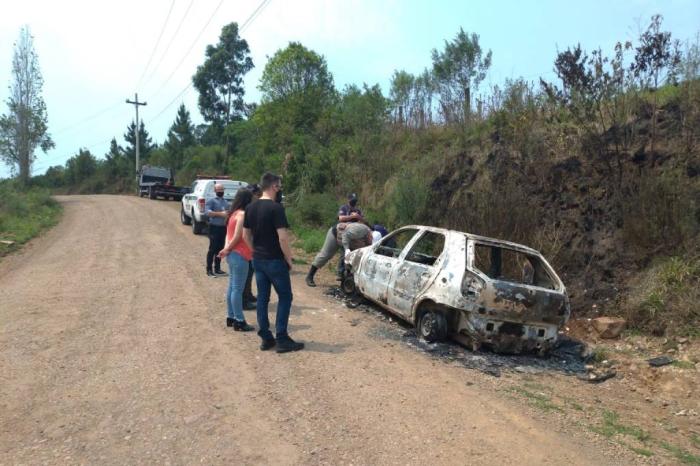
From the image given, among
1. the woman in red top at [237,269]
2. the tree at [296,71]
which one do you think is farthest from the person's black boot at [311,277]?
the tree at [296,71]

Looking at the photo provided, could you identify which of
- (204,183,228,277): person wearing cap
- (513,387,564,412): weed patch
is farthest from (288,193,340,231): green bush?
(513,387,564,412): weed patch

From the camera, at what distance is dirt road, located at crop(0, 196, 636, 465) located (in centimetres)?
376

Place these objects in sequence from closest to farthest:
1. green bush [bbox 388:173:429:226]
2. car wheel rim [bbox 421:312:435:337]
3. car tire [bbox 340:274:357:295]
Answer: car wheel rim [bbox 421:312:435:337]
car tire [bbox 340:274:357:295]
green bush [bbox 388:173:429:226]

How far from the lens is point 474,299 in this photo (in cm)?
602

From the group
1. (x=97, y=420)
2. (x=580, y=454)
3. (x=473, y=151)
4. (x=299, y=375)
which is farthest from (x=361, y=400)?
(x=473, y=151)

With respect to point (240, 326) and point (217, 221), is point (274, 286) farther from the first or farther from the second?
point (217, 221)

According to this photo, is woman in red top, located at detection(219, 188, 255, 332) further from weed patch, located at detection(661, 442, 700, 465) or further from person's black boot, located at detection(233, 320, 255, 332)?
weed patch, located at detection(661, 442, 700, 465)

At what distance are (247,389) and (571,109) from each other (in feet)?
29.0

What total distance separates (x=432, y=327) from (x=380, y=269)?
163cm

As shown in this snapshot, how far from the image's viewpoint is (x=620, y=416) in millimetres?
4785

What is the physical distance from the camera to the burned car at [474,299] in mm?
6047

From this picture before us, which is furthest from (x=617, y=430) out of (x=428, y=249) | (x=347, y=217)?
(x=347, y=217)

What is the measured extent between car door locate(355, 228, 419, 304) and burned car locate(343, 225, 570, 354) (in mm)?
78

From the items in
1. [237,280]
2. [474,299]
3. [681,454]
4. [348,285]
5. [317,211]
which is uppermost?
[317,211]
